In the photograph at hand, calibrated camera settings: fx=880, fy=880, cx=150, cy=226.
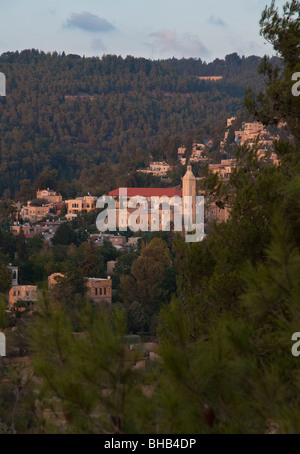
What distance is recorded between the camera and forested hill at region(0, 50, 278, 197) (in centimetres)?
6844

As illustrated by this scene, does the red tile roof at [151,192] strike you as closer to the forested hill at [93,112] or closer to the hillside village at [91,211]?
the hillside village at [91,211]

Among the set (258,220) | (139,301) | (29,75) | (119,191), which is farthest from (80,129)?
(258,220)

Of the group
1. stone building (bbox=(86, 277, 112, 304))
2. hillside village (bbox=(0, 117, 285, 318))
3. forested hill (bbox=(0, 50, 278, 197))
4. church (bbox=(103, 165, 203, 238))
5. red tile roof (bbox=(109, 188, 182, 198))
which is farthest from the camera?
forested hill (bbox=(0, 50, 278, 197))

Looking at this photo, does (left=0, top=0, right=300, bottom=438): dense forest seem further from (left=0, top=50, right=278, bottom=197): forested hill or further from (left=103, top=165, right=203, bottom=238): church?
(left=0, top=50, right=278, bottom=197): forested hill

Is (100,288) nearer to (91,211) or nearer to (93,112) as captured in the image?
(91,211)

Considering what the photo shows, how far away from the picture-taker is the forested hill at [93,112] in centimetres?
6844

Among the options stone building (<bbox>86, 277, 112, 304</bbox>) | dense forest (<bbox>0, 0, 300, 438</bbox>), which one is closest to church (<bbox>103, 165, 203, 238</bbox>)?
stone building (<bbox>86, 277, 112, 304</bbox>)

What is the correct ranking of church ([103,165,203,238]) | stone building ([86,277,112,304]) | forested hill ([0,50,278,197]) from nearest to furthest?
stone building ([86,277,112,304]) < church ([103,165,203,238]) < forested hill ([0,50,278,197])

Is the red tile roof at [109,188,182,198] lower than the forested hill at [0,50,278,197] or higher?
lower

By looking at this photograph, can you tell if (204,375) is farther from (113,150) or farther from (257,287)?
(113,150)

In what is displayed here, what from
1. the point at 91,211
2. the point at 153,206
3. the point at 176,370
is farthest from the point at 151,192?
the point at 176,370

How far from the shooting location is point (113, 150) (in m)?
88.5

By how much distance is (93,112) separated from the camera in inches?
3745

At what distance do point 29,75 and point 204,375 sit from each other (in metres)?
104
